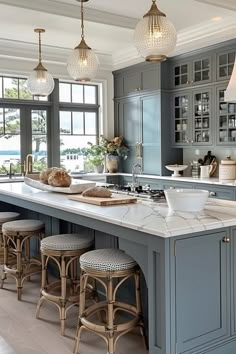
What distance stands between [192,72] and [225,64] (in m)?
0.64

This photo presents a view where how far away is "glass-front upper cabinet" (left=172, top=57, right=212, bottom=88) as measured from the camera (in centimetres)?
579

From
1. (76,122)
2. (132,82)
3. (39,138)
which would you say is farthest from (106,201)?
(76,122)

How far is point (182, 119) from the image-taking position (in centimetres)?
634

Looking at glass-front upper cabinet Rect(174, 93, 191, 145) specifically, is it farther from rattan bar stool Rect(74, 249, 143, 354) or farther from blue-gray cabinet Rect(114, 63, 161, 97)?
rattan bar stool Rect(74, 249, 143, 354)

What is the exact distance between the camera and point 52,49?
259 inches

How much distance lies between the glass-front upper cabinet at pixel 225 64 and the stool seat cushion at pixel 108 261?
3540mm

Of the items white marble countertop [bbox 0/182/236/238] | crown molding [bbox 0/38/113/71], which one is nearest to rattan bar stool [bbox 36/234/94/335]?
white marble countertop [bbox 0/182/236/238]

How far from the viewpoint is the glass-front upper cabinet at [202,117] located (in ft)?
19.0

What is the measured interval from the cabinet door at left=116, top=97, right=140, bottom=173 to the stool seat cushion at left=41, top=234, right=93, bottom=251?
391cm

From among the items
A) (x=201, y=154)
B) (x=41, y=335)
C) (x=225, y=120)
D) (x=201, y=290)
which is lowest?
(x=41, y=335)

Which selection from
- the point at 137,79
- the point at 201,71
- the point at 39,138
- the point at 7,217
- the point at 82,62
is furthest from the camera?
the point at 39,138

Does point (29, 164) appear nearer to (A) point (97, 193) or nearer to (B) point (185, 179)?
(B) point (185, 179)

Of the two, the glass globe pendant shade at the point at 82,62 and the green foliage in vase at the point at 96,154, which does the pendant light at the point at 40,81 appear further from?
the green foliage in vase at the point at 96,154

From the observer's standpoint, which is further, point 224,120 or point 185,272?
point 224,120
